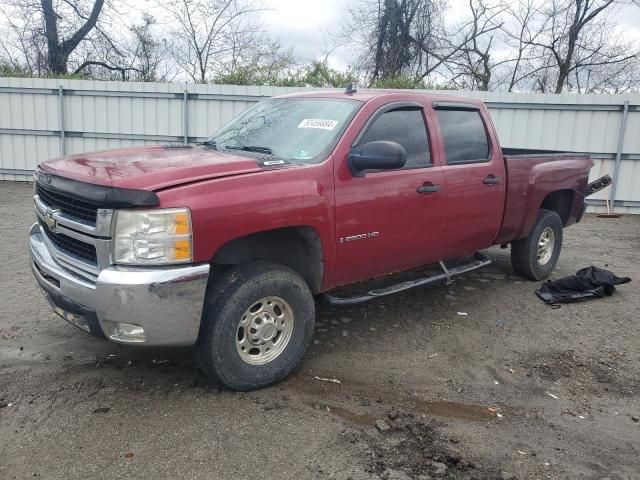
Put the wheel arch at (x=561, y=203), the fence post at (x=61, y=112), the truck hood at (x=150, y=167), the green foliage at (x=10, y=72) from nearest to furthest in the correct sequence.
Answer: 1. the truck hood at (x=150, y=167)
2. the wheel arch at (x=561, y=203)
3. the fence post at (x=61, y=112)
4. the green foliage at (x=10, y=72)

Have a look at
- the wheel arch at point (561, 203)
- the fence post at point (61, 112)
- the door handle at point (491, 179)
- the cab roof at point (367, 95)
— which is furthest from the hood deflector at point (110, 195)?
the fence post at point (61, 112)

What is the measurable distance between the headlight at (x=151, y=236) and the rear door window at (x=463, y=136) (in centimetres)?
268

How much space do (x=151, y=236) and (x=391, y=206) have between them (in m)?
1.91

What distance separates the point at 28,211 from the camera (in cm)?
1017

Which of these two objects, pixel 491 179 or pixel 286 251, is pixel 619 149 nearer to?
pixel 491 179

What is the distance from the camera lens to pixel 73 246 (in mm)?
3602

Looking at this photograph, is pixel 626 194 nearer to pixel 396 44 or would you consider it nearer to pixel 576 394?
pixel 576 394

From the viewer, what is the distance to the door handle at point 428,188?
15.1ft

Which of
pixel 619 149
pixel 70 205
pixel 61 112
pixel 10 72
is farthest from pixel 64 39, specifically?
pixel 70 205

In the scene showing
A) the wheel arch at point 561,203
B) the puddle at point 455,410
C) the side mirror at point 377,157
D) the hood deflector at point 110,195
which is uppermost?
the side mirror at point 377,157

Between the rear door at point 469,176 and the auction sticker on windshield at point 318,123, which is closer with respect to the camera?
the auction sticker on windshield at point 318,123

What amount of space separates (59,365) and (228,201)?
1.88 meters

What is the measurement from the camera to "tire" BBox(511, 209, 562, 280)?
6363 mm

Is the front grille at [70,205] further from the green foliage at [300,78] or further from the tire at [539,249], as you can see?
the green foliage at [300,78]
